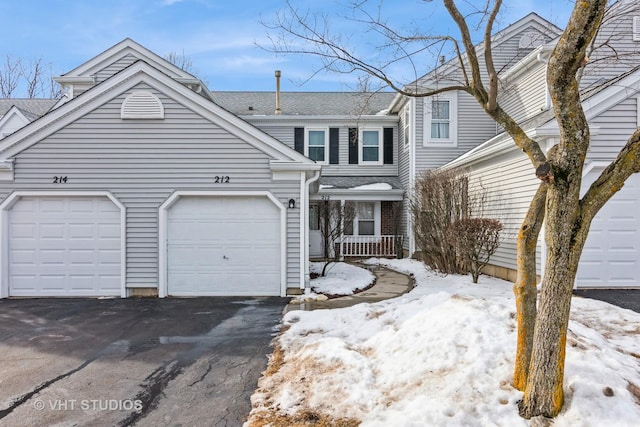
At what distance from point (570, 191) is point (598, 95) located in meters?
7.09

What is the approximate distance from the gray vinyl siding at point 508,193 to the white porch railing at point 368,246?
5236 mm

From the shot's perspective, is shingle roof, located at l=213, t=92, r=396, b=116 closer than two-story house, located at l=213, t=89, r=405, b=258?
No

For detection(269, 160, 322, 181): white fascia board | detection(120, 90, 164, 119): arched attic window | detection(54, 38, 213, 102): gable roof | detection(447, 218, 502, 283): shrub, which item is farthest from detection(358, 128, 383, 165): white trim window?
detection(120, 90, 164, 119): arched attic window

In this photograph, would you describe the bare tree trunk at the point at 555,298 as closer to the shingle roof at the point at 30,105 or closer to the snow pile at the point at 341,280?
the snow pile at the point at 341,280

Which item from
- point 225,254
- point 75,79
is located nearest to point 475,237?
point 225,254

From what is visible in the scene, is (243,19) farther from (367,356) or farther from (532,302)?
(532,302)

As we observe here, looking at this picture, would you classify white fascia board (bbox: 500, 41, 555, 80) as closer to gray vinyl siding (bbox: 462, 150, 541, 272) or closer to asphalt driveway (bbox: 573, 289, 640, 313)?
gray vinyl siding (bbox: 462, 150, 541, 272)

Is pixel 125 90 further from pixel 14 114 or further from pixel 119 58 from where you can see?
pixel 14 114

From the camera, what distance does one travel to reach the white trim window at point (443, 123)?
48.5 ft

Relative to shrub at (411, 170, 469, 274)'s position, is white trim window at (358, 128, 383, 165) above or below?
above

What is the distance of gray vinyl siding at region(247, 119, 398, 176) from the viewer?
56.9 ft

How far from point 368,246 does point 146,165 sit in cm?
947

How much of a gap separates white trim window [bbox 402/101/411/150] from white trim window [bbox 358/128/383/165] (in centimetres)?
147

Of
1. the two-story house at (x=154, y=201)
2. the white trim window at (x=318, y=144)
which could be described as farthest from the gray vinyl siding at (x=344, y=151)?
the two-story house at (x=154, y=201)
